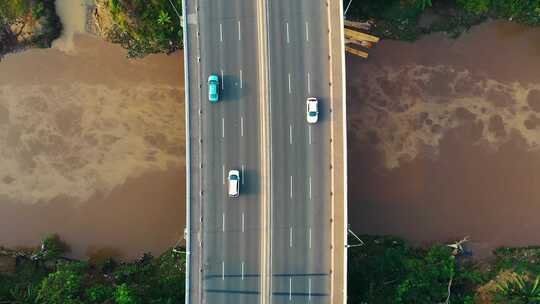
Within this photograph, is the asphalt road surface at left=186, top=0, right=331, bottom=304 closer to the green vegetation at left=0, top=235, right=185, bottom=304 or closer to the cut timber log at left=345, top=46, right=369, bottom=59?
the green vegetation at left=0, top=235, right=185, bottom=304

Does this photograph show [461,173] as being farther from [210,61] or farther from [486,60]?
[210,61]

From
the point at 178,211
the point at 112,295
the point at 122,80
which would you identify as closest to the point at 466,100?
the point at 178,211

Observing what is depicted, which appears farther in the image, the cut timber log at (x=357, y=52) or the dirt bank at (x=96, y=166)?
the dirt bank at (x=96, y=166)

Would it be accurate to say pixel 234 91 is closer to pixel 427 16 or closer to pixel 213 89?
pixel 213 89

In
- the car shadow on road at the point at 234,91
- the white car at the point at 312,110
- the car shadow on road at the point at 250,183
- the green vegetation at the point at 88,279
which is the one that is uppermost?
the car shadow on road at the point at 234,91

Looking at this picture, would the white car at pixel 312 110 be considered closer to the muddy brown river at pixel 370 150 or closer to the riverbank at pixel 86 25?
the muddy brown river at pixel 370 150

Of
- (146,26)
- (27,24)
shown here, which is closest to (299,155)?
(146,26)

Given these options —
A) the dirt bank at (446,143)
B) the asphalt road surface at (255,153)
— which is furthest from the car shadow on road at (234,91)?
the dirt bank at (446,143)
